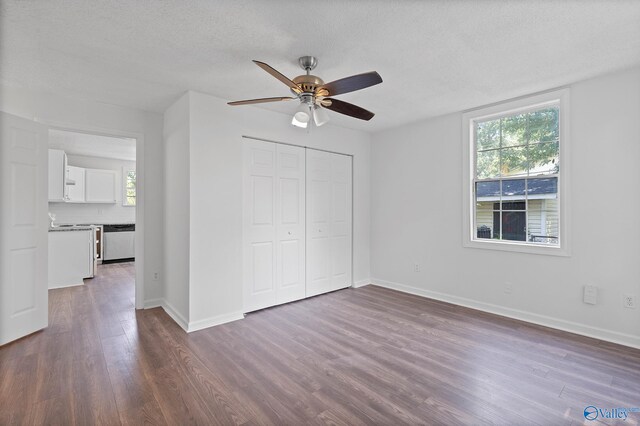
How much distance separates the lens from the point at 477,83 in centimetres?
318

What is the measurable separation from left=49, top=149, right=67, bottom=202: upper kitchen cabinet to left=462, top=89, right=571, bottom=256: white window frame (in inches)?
284

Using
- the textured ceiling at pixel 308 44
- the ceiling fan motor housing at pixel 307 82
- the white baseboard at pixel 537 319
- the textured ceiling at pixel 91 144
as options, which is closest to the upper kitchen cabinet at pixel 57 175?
the textured ceiling at pixel 91 144

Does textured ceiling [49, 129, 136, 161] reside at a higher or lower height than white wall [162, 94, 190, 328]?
higher

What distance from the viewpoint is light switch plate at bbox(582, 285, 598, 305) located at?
305 cm

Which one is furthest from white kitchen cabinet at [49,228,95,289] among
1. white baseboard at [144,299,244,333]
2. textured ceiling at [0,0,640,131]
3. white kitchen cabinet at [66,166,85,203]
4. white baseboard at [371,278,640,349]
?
white baseboard at [371,278,640,349]

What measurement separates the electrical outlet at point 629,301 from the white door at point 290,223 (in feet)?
11.6

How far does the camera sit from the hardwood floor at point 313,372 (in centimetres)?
193

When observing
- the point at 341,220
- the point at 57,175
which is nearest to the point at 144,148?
the point at 341,220

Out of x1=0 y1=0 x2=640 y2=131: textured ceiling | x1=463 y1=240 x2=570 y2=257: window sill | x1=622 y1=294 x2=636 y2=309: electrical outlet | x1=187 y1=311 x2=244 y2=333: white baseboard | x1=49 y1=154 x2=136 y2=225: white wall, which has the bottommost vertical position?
x1=187 y1=311 x2=244 y2=333: white baseboard

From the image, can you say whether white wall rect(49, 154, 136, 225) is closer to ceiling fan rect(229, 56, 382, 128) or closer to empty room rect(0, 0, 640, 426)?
empty room rect(0, 0, 640, 426)

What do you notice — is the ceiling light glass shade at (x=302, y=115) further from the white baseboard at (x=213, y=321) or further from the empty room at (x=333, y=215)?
the white baseboard at (x=213, y=321)

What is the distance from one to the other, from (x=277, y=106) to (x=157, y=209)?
2.14 m

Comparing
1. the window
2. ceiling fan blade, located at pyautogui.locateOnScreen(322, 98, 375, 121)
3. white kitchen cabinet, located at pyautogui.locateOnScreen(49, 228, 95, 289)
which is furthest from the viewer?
the window

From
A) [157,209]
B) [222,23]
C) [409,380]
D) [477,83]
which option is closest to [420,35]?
[477,83]
